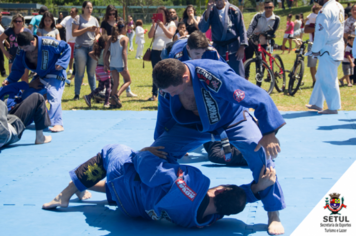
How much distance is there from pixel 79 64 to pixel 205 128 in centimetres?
611

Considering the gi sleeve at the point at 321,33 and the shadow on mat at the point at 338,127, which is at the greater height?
the gi sleeve at the point at 321,33

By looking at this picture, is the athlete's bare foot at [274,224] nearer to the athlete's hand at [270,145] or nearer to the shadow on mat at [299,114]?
the athlete's hand at [270,145]

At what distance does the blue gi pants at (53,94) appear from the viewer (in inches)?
241

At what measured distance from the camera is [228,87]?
2.75 m

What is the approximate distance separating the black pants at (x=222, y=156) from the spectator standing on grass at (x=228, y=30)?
2222 mm

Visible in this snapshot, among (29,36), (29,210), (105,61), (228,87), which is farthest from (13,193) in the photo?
(105,61)

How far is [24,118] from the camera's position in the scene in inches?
213

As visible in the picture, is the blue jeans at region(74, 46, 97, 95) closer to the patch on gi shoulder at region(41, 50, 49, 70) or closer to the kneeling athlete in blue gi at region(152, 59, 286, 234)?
the patch on gi shoulder at region(41, 50, 49, 70)

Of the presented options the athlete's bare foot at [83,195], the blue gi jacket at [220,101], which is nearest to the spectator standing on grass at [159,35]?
the athlete's bare foot at [83,195]

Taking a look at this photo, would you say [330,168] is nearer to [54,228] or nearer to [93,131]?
[54,228]

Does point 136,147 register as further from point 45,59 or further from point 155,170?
point 155,170

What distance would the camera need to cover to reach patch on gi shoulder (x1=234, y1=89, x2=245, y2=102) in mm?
2713

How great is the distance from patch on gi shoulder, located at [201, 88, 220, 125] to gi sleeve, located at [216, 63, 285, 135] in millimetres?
132

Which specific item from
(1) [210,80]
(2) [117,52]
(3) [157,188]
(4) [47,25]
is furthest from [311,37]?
(3) [157,188]
